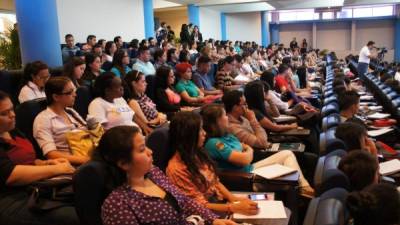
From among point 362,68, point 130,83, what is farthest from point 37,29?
point 362,68

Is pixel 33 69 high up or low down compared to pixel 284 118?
up

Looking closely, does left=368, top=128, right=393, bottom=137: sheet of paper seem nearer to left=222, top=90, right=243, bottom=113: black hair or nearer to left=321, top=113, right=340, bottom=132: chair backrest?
left=321, top=113, right=340, bottom=132: chair backrest

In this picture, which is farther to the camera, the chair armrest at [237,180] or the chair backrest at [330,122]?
the chair backrest at [330,122]

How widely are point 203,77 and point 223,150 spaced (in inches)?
135

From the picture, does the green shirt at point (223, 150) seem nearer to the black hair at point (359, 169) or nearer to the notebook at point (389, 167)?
the black hair at point (359, 169)

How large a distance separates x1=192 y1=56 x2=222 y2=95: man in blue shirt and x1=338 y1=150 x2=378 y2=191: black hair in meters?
3.60

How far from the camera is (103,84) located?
312 cm

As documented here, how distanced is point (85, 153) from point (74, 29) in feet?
22.7

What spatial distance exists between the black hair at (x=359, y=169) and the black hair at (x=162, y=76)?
2731 mm

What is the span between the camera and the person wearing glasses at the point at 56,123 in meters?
2.42

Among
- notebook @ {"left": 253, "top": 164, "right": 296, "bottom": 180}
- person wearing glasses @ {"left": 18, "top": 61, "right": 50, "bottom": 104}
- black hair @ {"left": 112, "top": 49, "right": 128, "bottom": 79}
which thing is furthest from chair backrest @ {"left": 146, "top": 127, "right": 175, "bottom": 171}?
black hair @ {"left": 112, "top": 49, "right": 128, "bottom": 79}

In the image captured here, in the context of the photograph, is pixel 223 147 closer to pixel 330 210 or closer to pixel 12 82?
pixel 330 210

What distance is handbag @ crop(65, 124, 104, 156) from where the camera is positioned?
249 centimetres

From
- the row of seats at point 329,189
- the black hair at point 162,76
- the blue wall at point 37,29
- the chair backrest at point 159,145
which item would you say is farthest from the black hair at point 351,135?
the blue wall at point 37,29
